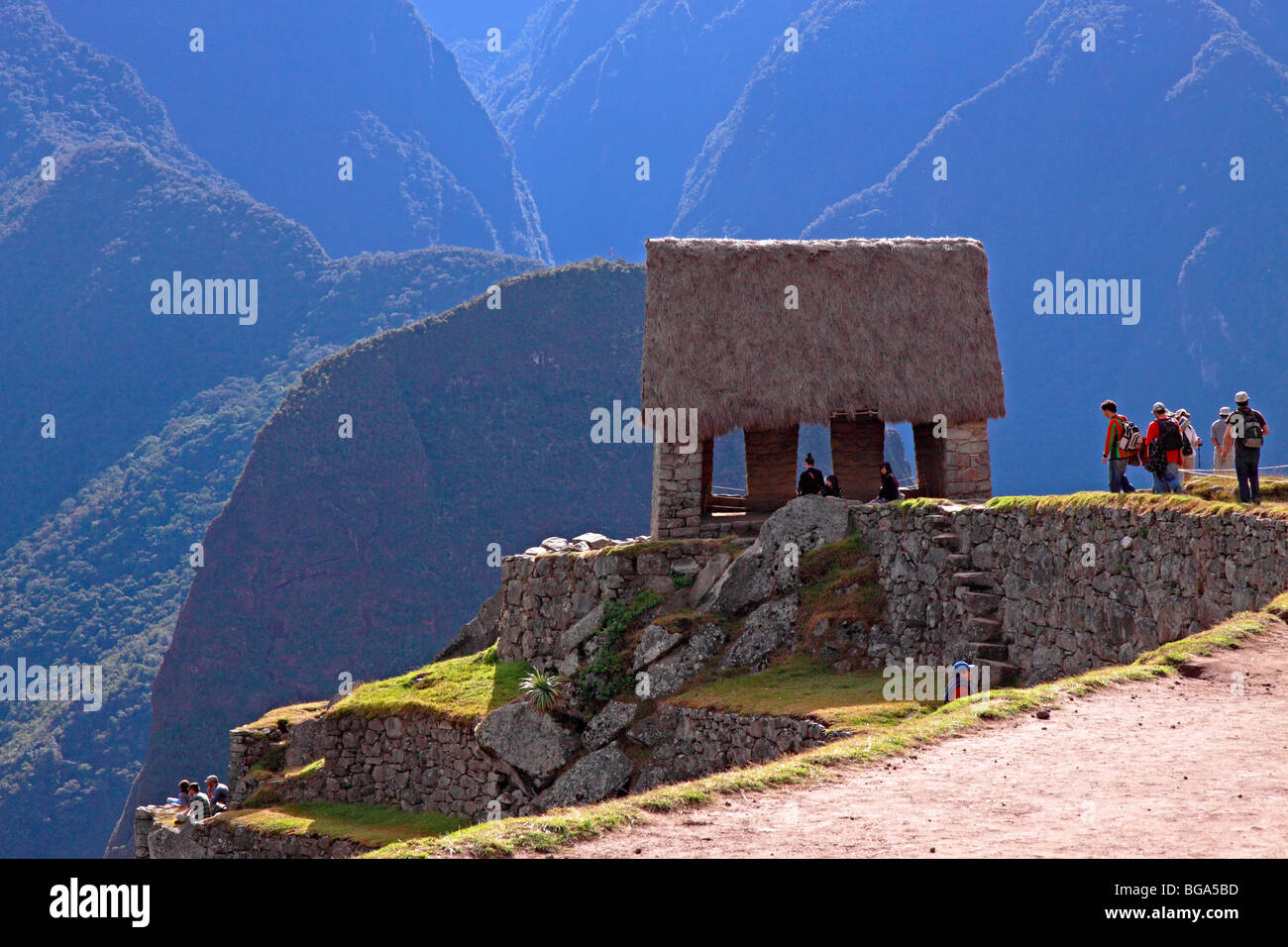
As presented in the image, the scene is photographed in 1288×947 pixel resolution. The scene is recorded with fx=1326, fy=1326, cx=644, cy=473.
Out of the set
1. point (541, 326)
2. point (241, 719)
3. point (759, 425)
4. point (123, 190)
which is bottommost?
point (241, 719)

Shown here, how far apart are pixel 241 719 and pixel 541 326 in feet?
118

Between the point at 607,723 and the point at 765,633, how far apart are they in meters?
2.72

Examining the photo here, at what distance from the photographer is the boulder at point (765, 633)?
18.7 metres

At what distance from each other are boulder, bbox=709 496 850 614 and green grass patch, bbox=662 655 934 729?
1326 mm

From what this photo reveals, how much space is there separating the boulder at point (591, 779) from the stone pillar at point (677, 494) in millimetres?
4486

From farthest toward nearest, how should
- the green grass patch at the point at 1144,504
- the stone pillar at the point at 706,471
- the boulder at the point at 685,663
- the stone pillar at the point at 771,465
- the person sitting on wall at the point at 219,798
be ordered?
the person sitting on wall at the point at 219,798
the stone pillar at the point at 771,465
the stone pillar at the point at 706,471
the boulder at the point at 685,663
the green grass patch at the point at 1144,504

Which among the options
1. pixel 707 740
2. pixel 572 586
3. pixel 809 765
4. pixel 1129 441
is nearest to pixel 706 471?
pixel 572 586

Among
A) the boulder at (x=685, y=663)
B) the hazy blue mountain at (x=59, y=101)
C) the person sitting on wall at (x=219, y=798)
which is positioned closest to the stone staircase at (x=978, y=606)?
the boulder at (x=685, y=663)

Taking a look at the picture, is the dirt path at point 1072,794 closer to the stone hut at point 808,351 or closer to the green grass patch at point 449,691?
the stone hut at point 808,351

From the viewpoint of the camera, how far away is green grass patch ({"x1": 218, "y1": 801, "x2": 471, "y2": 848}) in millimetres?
20933

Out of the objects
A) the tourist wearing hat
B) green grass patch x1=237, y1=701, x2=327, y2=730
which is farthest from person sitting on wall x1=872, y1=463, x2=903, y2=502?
green grass patch x1=237, y1=701, x2=327, y2=730

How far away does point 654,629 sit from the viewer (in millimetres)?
19906
